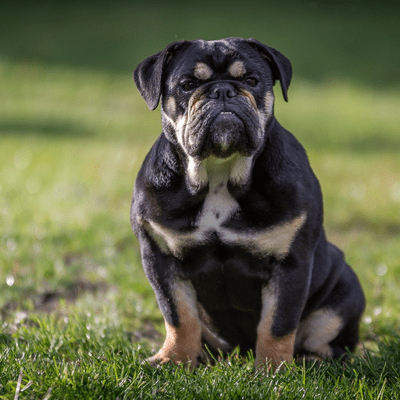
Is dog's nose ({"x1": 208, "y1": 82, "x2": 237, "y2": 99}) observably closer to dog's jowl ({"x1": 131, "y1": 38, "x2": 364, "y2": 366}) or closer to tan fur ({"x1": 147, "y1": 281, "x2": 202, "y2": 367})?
dog's jowl ({"x1": 131, "y1": 38, "x2": 364, "y2": 366})

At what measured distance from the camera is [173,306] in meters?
3.12

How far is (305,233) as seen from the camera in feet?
9.79

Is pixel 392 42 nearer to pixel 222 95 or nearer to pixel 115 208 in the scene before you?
pixel 115 208

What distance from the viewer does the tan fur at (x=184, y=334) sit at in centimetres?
313

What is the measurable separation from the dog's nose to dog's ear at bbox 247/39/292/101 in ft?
1.02

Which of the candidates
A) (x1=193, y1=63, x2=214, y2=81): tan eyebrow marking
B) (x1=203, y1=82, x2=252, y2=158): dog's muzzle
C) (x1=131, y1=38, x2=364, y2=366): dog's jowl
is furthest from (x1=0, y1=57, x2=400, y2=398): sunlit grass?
(x1=193, y1=63, x2=214, y2=81): tan eyebrow marking

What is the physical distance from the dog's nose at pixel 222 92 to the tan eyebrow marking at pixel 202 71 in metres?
0.10

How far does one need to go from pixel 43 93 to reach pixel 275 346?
10636mm

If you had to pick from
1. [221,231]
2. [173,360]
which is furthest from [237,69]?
[173,360]

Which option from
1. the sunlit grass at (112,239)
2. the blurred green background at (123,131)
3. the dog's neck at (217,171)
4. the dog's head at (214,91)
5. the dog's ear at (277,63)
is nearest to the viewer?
the sunlit grass at (112,239)

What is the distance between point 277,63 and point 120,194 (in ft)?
12.8

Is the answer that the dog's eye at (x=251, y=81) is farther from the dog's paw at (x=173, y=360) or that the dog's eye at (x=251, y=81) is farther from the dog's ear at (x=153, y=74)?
the dog's paw at (x=173, y=360)

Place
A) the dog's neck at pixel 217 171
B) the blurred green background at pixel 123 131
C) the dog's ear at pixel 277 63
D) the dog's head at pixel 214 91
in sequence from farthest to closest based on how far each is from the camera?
1. the blurred green background at pixel 123 131
2. the dog's ear at pixel 277 63
3. the dog's neck at pixel 217 171
4. the dog's head at pixel 214 91

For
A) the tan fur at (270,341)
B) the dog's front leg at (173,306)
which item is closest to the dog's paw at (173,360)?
the dog's front leg at (173,306)
